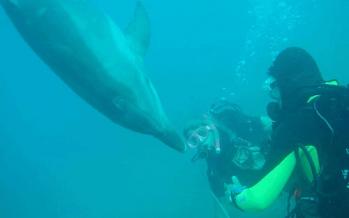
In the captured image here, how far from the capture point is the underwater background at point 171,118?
2650cm

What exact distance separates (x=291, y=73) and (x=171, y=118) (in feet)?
81.7

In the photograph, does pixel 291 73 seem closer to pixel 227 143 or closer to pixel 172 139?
pixel 172 139

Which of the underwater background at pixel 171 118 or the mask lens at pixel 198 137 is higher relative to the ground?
the underwater background at pixel 171 118

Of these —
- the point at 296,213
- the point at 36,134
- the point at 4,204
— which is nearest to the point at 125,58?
the point at 296,213

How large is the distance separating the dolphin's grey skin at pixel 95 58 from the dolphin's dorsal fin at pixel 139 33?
0.03m

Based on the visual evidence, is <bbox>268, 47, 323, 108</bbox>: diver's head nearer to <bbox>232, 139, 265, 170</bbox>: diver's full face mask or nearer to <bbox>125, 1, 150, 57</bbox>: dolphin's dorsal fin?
<bbox>125, 1, 150, 57</bbox>: dolphin's dorsal fin

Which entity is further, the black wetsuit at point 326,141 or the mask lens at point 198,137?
the mask lens at point 198,137

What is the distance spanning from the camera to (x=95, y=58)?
524 centimetres

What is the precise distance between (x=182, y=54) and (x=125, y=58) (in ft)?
188

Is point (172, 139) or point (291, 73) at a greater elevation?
point (291, 73)

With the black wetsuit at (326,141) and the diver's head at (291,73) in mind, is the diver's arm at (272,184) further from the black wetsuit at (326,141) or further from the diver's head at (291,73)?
the diver's head at (291,73)

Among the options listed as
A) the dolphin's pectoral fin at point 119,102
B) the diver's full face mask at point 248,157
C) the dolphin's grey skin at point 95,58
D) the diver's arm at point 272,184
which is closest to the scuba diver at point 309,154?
the diver's arm at point 272,184

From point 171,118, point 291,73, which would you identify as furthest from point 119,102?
point 171,118

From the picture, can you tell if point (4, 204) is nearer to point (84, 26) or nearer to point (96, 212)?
point (96, 212)
